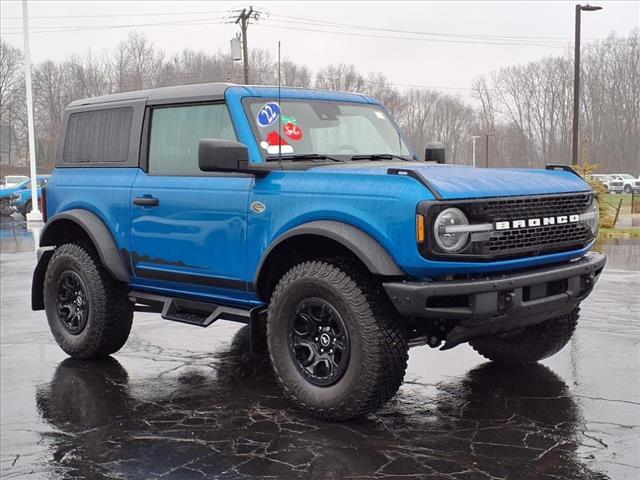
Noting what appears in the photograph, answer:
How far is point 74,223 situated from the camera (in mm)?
6652

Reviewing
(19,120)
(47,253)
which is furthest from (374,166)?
(19,120)

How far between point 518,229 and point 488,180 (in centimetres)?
34

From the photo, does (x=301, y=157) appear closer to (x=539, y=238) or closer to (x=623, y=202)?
(x=539, y=238)

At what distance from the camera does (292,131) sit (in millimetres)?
5609

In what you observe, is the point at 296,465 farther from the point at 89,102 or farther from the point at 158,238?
the point at 89,102

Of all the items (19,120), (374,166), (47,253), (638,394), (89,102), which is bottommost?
(638,394)

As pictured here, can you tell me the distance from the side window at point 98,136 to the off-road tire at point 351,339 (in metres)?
2.24

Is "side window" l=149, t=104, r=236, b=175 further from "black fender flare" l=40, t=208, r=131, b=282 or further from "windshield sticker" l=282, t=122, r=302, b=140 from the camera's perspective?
"black fender flare" l=40, t=208, r=131, b=282

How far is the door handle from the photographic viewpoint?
581 centimetres

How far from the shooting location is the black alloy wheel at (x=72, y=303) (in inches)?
256

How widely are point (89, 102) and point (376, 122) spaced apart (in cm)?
252

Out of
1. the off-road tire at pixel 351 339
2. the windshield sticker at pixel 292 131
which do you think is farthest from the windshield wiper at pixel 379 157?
the off-road tire at pixel 351 339

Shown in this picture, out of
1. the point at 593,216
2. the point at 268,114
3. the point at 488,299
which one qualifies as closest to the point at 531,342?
the point at 593,216

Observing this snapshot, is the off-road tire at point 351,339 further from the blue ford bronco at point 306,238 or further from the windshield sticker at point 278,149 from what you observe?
the windshield sticker at point 278,149
